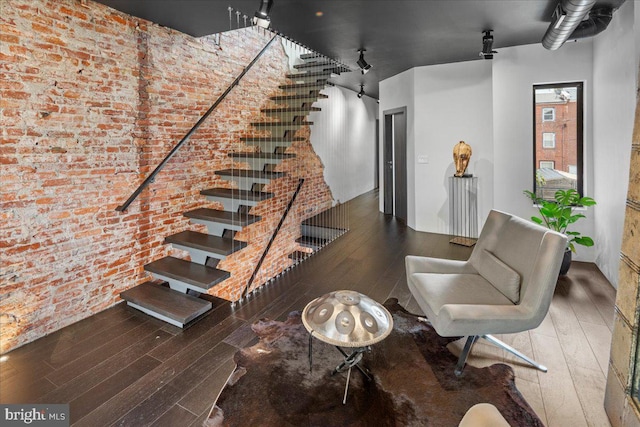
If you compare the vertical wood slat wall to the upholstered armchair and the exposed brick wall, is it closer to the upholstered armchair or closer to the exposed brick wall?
the upholstered armchair

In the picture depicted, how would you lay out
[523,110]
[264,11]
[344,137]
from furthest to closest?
[344,137], [523,110], [264,11]

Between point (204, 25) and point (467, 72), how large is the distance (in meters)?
4.10

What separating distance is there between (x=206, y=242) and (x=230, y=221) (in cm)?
35

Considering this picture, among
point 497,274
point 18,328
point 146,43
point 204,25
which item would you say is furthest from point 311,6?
point 18,328

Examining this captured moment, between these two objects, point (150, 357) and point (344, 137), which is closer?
point (150, 357)

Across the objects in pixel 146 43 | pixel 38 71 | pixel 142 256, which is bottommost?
pixel 142 256

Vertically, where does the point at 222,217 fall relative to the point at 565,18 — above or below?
below

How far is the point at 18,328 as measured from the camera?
2.61m

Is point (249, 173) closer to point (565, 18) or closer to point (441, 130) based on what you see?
point (441, 130)

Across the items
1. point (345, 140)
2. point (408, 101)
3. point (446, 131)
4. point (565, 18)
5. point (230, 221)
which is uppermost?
point (408, 101)

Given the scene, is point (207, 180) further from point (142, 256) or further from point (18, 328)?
point (18, 328)

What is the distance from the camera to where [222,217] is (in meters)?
3.75

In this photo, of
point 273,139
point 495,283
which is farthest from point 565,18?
point 273,139

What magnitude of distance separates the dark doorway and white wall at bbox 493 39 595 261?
192cm
